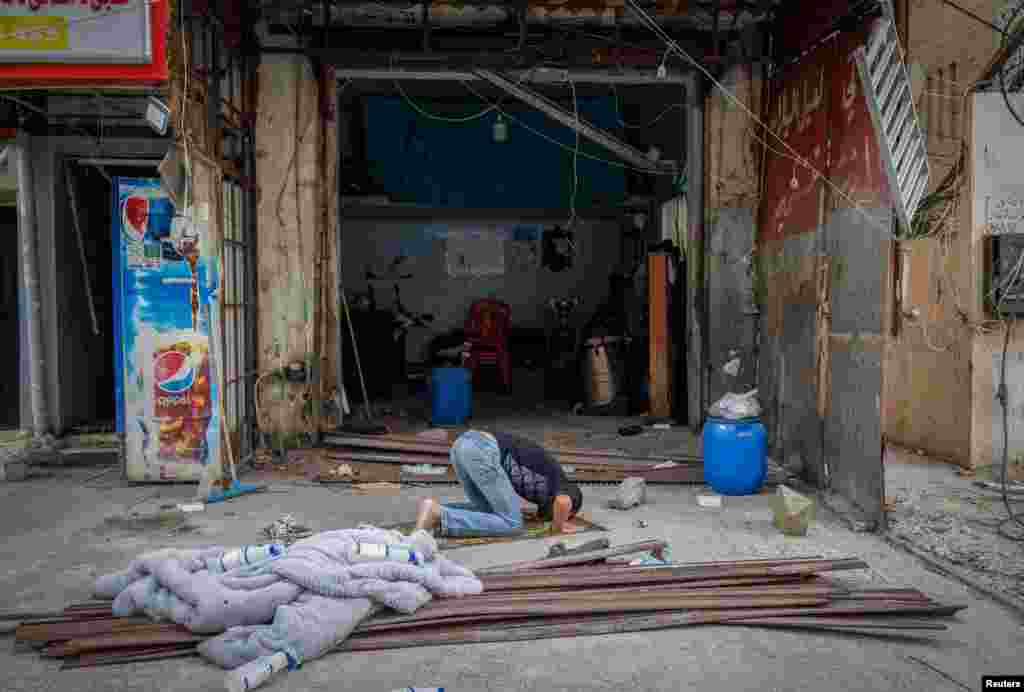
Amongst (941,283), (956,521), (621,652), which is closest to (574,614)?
(621,652)

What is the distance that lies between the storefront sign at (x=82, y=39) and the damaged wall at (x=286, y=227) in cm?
250

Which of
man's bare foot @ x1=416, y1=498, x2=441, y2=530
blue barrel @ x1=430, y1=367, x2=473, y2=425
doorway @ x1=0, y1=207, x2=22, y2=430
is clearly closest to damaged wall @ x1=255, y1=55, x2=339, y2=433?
blue barrel @ x1=430, y1=367, x2=473, y2=425

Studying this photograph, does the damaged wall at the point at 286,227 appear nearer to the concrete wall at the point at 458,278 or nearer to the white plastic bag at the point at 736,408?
the white plastic bag at the point at 736,408

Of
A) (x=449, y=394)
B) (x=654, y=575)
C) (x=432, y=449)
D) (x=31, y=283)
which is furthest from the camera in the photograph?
(x=449, y=394)

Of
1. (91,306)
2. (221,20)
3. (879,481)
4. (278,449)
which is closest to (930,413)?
(879,481)

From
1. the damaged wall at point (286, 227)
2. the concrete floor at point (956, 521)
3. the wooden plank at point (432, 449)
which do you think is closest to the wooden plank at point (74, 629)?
the wooden plank at point (432, 449)

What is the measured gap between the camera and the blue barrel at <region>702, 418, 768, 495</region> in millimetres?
6938

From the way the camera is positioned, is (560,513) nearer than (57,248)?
Yes

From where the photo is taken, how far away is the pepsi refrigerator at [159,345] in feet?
24.1

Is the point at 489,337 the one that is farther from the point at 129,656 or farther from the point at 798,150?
the point at 129,656

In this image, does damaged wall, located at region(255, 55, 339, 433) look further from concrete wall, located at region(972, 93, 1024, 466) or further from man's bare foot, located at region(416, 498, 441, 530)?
concrete wall, located at region(972, 93, 1024, 466)

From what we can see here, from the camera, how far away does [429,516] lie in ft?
18.6

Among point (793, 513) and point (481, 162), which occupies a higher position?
point (481, 162)

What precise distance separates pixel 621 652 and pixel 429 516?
2.11 meters
